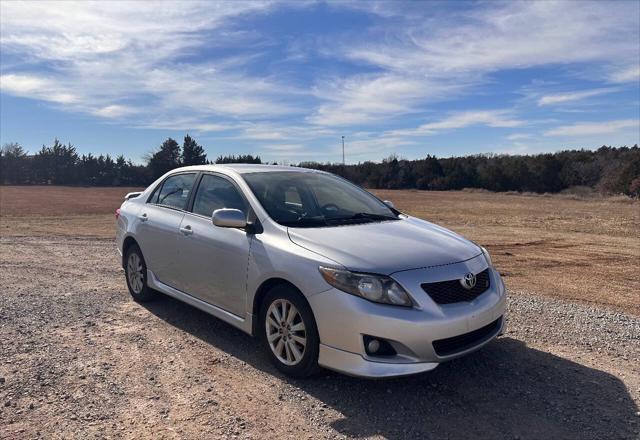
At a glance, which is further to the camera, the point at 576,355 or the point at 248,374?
the point at 576,355

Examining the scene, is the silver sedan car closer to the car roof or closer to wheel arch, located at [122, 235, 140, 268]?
the car roof

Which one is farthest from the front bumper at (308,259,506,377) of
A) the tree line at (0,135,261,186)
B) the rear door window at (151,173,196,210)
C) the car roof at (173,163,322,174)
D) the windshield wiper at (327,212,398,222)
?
the tree line at (0,135,261,186)

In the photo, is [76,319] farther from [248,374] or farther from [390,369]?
[390,369]

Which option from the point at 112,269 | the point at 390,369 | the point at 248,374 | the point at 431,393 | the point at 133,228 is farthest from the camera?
the point at 112,269

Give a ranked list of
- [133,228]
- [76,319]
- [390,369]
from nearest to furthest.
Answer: [390,369], [76,319], [133,228]

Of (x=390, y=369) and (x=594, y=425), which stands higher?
(x=390, y=369)

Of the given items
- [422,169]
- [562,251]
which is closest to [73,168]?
[422,169]

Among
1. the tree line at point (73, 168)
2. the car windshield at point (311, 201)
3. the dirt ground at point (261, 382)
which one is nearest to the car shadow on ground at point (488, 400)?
the dirt ground at point (261, 382)

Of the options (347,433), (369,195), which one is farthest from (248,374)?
(369,195)

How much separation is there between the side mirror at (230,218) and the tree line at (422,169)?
42466 mm

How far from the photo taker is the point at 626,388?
404cm

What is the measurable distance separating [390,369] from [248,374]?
1.31 m

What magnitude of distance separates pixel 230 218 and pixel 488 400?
2490 millimetres

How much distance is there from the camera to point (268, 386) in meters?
4.10
